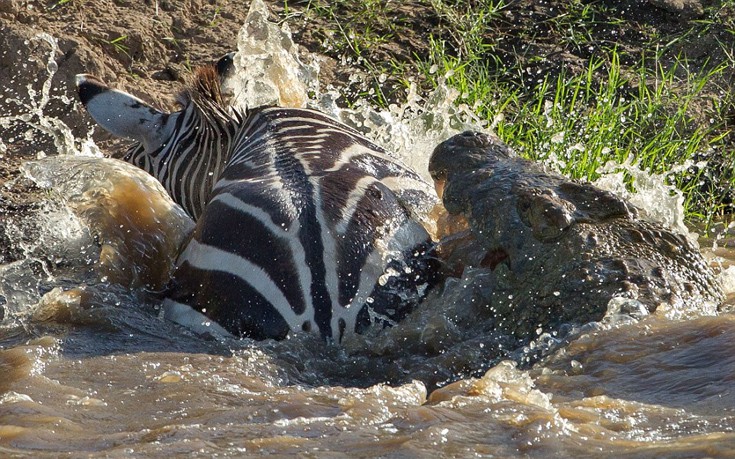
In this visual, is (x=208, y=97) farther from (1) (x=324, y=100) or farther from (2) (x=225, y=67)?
(1) (x=324, y=100)

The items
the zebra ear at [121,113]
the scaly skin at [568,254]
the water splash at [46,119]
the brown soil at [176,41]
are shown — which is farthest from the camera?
the brown soil at [176,41]

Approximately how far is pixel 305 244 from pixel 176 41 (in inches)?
150

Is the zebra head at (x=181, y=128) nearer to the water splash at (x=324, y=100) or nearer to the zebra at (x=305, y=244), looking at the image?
the water splash at (x=324, y=100)

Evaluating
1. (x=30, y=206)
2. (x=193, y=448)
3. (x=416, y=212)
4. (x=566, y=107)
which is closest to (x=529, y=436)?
(x=193, y=448)

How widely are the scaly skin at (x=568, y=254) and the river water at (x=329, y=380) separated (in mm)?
81

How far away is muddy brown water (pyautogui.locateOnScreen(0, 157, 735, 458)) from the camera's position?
2645 mm

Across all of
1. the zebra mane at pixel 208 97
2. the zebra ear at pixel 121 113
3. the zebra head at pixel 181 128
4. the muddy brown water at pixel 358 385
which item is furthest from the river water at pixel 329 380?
the zebra ear at pixel 121 113

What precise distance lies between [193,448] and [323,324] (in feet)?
3.42

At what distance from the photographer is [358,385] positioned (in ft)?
11.3

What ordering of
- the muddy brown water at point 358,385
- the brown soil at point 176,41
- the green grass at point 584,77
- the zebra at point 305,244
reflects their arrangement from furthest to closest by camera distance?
the brown soil at point 176,41
the green grass at point 584,77
the zebra at point 305,244
the muddy brown water at point 358,385

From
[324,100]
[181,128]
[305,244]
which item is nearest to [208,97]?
[181,128]

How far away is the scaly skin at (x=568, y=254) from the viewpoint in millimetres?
3508

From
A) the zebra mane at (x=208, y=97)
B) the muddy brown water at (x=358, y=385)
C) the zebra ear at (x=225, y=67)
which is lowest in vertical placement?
the muddy brown water at (x=358, y=385)

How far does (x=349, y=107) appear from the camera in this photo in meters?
6.76
